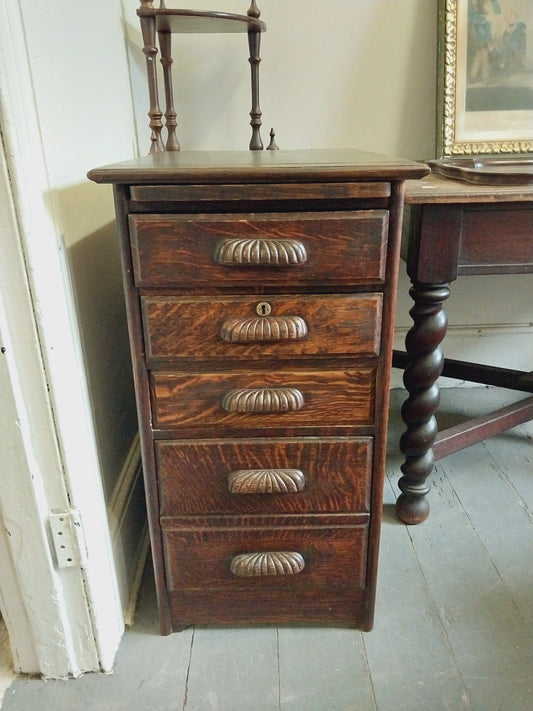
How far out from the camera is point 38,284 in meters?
0.68

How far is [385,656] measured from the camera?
0.92m

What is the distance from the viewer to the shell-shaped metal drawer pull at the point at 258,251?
0.71 meters

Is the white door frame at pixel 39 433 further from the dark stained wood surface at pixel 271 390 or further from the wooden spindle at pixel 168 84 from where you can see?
the wooden spindle at pixel 168 84

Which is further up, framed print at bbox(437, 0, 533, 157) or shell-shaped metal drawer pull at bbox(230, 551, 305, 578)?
framed print at bbox(437, 0, 533, 157)

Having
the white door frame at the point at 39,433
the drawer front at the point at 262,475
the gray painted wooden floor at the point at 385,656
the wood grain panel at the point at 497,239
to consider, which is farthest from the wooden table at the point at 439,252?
the white door frame at the point at 39,433

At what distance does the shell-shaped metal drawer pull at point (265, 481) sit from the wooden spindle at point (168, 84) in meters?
0.82

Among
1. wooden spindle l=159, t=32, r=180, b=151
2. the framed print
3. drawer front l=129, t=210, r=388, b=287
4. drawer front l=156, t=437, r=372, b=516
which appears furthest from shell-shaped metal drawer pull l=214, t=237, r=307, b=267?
→ the framed print

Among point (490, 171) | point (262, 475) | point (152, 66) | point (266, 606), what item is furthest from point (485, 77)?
point (266, 606)

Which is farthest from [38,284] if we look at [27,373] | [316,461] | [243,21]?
[243,21]

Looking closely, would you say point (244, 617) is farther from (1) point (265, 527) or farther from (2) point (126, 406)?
(2) point (126, 406)

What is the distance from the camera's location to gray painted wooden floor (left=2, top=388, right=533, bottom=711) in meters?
0.85

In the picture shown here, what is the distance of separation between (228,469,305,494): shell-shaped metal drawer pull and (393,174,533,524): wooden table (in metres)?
0.40

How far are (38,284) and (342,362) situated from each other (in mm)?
420

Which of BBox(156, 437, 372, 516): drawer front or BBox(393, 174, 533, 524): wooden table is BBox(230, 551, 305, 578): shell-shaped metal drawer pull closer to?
BBox(156, 437, 372, 516): drawer front
